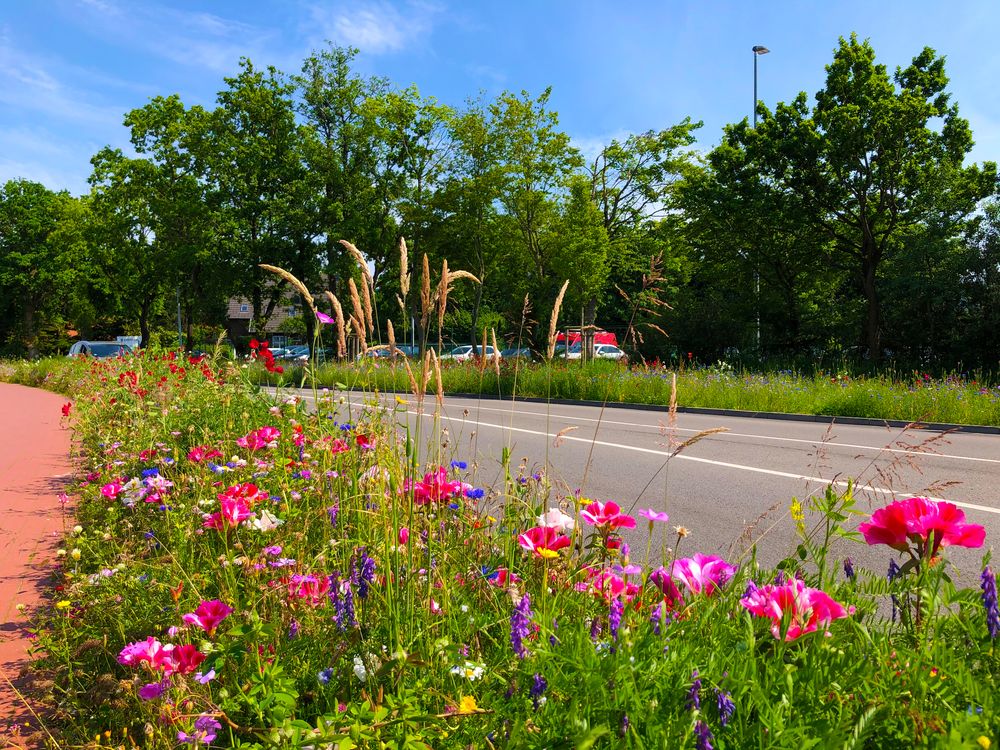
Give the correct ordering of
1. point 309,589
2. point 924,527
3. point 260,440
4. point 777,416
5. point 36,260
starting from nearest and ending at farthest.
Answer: point 924,527, point 309,589, point 260,440, point 777,416, point 36,260

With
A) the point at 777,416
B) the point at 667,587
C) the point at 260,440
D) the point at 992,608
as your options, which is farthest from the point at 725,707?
the point at 777,416

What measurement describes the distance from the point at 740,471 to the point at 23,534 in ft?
21.7

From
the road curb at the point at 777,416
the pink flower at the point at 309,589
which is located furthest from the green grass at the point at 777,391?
the pink flower at the point at 309,589

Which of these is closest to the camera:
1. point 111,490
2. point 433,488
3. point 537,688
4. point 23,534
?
point 537,688

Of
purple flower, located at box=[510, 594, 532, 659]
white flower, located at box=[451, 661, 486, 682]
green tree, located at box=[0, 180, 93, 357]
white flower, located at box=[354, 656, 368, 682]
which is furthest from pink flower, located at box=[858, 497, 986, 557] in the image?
green tree, located at box=[0, 180, 93, 357]

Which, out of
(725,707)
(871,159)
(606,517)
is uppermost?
(871,159)

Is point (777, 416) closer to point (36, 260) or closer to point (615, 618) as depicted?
point (615, 618)

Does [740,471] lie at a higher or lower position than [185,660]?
lower

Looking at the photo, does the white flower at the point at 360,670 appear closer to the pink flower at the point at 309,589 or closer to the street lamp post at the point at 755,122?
the pink flower at the point at 309,589

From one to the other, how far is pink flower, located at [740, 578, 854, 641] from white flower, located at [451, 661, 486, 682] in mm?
749

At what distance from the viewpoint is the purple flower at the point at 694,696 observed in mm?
1482

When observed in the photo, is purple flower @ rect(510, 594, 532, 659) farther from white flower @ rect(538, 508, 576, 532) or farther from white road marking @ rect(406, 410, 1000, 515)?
white road marking @ rect(406, 410, 1000, 515)

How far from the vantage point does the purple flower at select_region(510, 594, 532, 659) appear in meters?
1.84

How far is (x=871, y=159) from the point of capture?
22.8 metres
